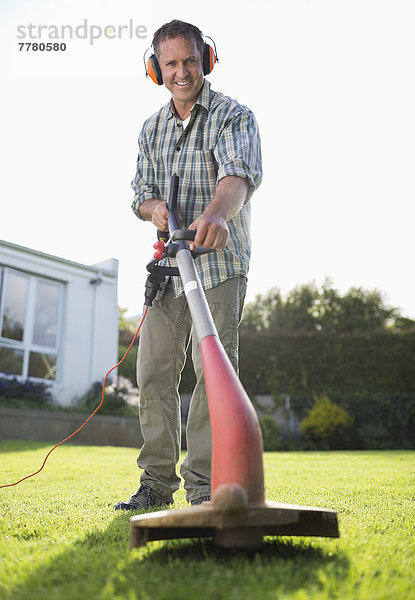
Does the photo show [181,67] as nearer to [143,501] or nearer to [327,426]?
[143,501]

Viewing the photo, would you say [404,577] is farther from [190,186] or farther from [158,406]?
[190,186]

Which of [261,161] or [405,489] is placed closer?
[261,161]

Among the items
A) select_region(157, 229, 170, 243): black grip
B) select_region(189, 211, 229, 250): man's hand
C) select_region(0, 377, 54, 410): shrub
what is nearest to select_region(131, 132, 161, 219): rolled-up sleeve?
select_region(157, 229, 170, 243): black grip

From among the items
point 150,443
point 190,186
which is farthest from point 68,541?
point 190,186

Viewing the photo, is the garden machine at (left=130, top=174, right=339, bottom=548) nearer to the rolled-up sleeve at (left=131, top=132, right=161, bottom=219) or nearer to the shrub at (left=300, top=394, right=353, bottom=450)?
the rolled-up sleeve at (left=131, top=132, right=161, bottom=219)

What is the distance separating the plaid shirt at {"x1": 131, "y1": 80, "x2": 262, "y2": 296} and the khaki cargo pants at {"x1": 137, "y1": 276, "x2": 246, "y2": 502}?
118mm

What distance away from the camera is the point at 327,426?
11211 mm

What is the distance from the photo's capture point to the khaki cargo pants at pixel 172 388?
2.39 meters

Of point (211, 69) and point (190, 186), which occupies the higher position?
point (211, 69)

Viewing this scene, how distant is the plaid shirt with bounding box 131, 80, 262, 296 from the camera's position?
8.00 ft

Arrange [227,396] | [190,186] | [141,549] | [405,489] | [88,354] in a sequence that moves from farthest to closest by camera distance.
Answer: [88,354] → [405,489] → [190,186] → [141,549] → [227,396]

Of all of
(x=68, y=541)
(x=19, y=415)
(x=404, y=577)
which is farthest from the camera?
(x=19, y=415)

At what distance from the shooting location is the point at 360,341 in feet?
42.7

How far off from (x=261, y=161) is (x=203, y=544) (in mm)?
1686
